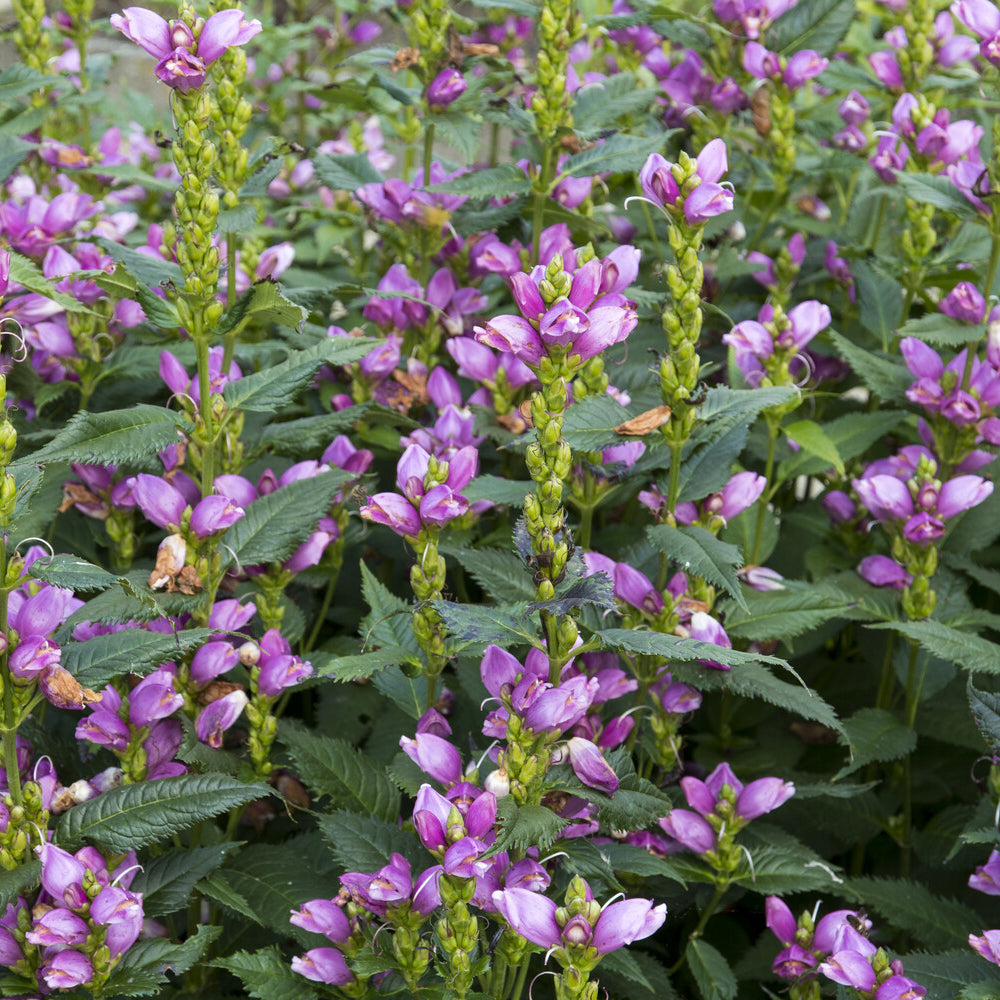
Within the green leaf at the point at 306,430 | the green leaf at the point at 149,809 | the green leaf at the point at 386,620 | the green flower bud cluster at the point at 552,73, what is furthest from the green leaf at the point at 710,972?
the green flower bud cluster at the point at 552,73

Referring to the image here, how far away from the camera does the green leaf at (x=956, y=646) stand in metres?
1.92

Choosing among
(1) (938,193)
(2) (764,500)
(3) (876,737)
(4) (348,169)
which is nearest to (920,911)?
(3) (876,737)

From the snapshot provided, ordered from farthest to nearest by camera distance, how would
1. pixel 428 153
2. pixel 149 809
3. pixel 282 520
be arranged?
pixel 428 153, pixel 282 520, pixel 149 809

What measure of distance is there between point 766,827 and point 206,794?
1005 millimetres

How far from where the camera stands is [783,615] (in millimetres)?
1998

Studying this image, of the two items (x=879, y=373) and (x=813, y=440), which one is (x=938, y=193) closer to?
(x=879, y=373)

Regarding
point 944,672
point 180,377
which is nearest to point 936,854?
Result: point 944,672

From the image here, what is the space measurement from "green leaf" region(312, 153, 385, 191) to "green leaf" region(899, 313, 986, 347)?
4.00 ft

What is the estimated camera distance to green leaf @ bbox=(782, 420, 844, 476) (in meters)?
2.24

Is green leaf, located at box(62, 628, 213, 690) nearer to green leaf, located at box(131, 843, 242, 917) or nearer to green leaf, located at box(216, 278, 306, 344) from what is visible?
green leaf, located at box(131, 843, 242, 917)

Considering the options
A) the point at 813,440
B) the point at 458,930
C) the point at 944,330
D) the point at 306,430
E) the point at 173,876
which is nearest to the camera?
the point at 458,930

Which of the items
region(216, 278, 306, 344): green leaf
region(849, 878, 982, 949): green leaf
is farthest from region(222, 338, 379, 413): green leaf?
region(849, 878, 982, 949): green leaf

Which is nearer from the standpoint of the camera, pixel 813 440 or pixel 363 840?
pixel 363 840

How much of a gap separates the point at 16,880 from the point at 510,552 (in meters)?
0.91
